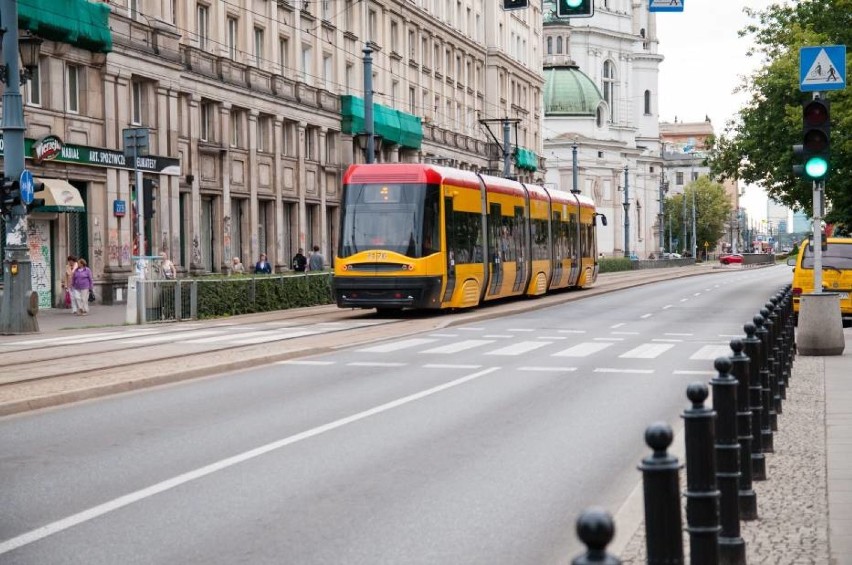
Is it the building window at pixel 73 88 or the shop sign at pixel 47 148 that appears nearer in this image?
the shop sign at pixel 47 148

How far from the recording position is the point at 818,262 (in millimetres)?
17609

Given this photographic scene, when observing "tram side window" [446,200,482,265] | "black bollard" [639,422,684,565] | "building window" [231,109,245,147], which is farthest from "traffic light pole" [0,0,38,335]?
"black bollard" [639,422,684,565]

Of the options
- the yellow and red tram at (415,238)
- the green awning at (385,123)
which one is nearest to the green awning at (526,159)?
the green awning at (385,123)

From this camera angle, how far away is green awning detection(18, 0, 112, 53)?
104 ft

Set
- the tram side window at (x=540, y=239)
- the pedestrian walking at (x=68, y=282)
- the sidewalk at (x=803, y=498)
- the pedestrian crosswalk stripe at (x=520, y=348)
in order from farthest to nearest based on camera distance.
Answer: the tram side window at (x=540, y=239) < the pedestrian walking at (x=68, y=282) < the pedestrian crosswalk stripe at (x=520, y=348) < the sidewalk at (x=803, y=498)

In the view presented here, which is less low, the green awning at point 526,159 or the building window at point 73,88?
the green awning at point 526,159

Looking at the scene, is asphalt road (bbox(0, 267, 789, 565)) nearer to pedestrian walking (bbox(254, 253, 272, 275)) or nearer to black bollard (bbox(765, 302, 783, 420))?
black bollard (bbox(765, 302, 783, 420))

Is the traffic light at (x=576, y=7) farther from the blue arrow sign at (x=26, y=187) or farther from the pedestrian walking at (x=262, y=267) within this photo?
the pedestrian walking at (x=262, y=267)

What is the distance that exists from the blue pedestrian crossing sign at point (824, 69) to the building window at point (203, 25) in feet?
91.3

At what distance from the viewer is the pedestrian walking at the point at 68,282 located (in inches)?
1242

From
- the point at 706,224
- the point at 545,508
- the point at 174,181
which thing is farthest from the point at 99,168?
the point at 706,224

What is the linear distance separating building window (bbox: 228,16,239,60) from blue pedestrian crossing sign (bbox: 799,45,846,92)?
29.5m

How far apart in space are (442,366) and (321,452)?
7462mm

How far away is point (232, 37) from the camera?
44.2 m
